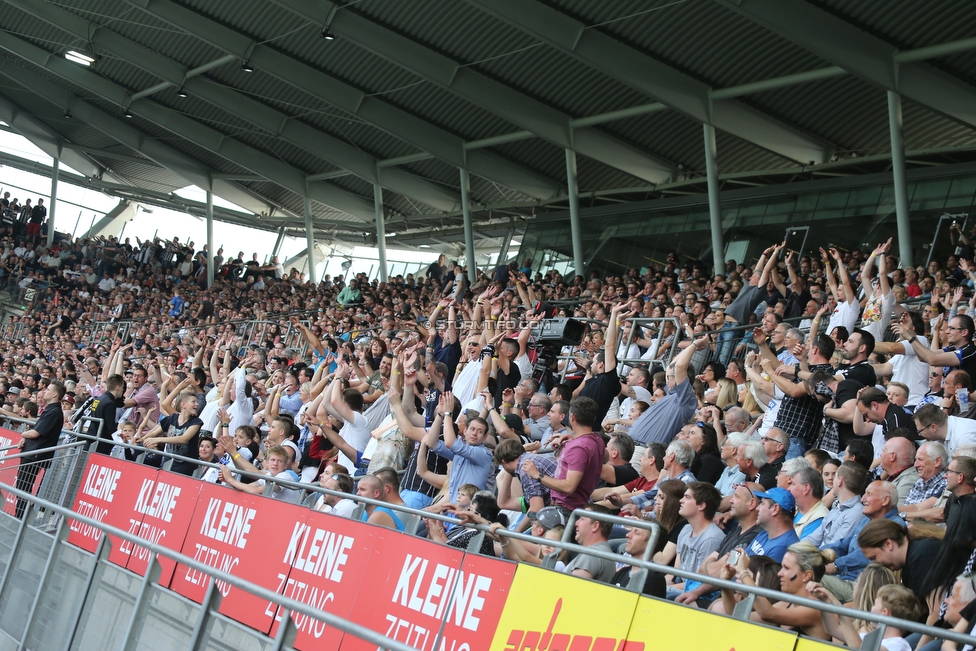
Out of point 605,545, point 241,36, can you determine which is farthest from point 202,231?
point 605,545

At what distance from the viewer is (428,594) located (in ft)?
18.3

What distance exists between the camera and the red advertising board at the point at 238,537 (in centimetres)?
682

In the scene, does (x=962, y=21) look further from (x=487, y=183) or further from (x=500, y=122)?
(x=487, y=183)

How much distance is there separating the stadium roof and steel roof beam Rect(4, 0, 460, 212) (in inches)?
2.1

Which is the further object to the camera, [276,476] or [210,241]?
[210,241]

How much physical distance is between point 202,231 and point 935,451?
1457 inches

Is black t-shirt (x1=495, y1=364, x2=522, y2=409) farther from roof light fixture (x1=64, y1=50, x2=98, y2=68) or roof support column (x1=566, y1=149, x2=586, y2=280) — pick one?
roof light fixture (x1=64, y1=50, x2=98, y2=68)

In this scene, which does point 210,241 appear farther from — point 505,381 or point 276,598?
point 276,598

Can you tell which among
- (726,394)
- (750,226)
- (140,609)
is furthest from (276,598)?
(750,226)

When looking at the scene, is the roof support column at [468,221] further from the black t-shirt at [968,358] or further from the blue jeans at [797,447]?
the black t-shirt at [968,358]

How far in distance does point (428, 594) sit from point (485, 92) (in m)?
15.7

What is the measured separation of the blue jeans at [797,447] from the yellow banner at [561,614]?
3.49 meters

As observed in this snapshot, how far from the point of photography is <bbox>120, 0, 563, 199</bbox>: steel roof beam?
20.3m

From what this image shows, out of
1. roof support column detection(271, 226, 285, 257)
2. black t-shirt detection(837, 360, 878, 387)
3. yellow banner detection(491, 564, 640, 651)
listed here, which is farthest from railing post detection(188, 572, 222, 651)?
roof support column detection(271, 226, 285, 257)
